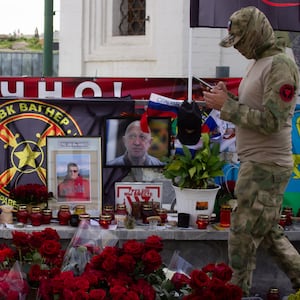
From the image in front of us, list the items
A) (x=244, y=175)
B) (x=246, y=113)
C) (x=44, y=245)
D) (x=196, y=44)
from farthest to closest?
(x=196, y=44)
(x=244, y=175)
(x=246, y=113)
(x=44, y=245)

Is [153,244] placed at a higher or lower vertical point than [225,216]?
higher

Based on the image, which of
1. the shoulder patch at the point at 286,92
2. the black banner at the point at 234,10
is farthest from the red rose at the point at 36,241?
the black banner at the point at 234,10

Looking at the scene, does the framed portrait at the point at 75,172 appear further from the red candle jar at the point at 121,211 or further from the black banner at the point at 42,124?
the red candle jar at the point at 121,211

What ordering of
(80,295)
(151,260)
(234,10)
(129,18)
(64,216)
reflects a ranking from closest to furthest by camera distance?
(80,295)
(151,260)
(64,216)
(234,10)
(129,18)

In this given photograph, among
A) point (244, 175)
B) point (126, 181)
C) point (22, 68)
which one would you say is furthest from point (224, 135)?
point (22, 68)

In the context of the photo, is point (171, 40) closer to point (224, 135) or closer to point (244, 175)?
point (224, 135)

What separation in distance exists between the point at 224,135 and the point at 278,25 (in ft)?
3.81

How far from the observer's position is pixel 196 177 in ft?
15.2

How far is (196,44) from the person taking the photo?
10766mm

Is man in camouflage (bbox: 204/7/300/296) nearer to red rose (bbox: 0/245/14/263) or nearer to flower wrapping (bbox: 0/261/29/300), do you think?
red rose (bbox: 0/245/14/263)

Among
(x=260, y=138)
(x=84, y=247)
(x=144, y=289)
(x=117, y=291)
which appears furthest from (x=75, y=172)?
(x=117, y=291)

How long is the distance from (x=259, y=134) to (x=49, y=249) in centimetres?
146

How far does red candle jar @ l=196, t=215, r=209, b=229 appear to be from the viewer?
15.0 ft

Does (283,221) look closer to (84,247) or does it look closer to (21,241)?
(84,247)
